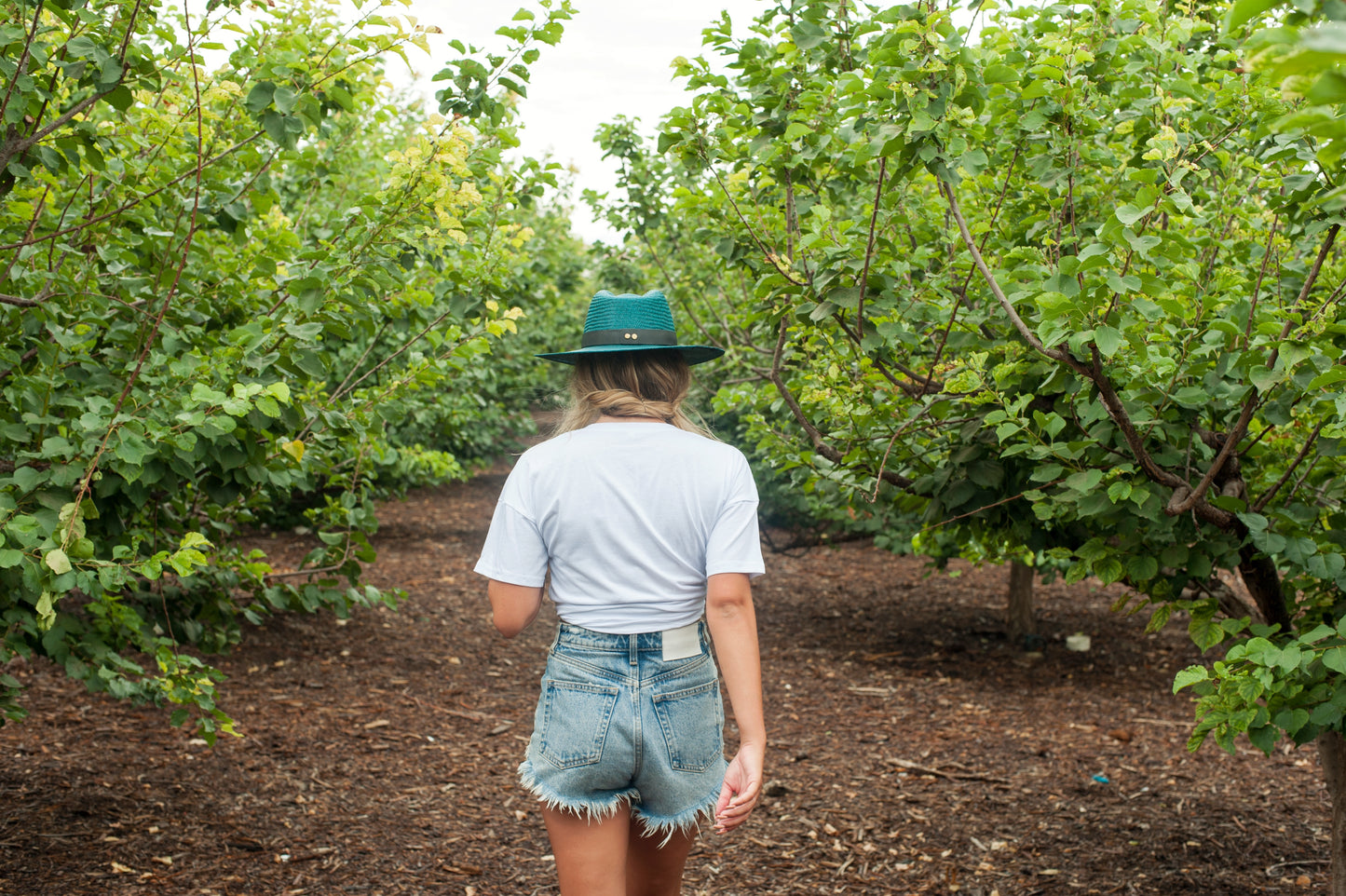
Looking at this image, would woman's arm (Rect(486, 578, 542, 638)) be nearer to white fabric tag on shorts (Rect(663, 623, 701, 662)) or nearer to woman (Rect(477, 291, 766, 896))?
woman (Rect(477, 291, 766, 896))

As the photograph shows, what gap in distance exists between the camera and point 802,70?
318cm

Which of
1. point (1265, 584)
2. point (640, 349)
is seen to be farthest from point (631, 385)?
point (1265, 584)

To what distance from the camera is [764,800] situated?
4.54 meters

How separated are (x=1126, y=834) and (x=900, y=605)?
4.66 m

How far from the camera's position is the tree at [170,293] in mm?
2467

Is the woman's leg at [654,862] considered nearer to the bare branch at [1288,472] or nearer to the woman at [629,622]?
the woman at [629,622]

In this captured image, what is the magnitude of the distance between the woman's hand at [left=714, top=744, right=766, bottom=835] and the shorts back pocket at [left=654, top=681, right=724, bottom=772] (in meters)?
0.09

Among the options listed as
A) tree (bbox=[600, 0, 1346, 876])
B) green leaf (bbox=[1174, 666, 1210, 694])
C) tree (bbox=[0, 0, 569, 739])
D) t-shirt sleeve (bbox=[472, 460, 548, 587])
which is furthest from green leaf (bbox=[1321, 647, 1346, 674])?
tree (bbox=[0, 0, 569, 739])

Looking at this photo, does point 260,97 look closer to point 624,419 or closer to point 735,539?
point 624,419

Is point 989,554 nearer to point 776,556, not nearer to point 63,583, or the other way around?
point 63,583

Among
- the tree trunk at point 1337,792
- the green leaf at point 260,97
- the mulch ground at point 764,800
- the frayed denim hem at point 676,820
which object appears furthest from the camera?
the mulch ground at point 764,800

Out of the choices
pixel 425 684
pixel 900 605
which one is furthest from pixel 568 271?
pixel 425 684

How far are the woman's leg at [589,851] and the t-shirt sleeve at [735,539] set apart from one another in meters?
0.56

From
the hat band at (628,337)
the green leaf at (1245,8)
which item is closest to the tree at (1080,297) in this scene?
the hat band at (628,337)
